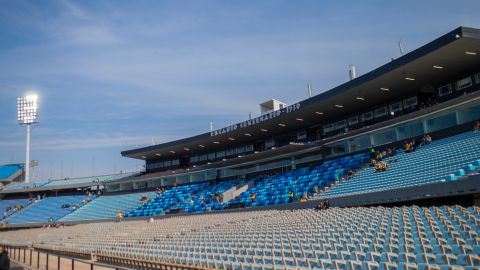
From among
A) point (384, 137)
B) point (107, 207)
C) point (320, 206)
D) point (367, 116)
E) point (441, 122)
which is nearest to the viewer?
point (320, 206)

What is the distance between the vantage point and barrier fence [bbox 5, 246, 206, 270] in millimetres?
7988

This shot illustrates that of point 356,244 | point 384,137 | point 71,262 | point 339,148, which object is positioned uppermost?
point 384,137

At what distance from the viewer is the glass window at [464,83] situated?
2302 centimetres

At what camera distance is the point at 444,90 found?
82.1 ft

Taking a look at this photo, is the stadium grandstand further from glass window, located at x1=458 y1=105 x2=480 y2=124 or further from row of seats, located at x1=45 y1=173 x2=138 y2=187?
row of seats, located at x1=45 y1=173 x2=138 y2=187

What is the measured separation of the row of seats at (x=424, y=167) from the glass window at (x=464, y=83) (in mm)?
3647

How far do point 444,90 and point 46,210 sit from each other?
41996 millimetres

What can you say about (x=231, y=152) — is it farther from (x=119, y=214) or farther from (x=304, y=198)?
(x=304, y=198)

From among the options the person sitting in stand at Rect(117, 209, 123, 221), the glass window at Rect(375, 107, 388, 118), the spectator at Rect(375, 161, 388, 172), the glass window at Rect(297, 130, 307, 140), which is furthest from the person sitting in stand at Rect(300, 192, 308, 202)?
the person sitting in stand at Rect(117, 209, 123, 221)

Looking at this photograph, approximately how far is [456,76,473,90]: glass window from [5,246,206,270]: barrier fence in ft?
65.6

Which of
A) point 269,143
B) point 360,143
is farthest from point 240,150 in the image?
point 360,143

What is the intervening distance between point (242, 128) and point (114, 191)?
Answer: 21226 mm

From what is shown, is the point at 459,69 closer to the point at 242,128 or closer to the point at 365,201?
the point at 365,201

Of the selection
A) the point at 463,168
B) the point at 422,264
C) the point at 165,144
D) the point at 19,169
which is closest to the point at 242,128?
the point at 165,144
